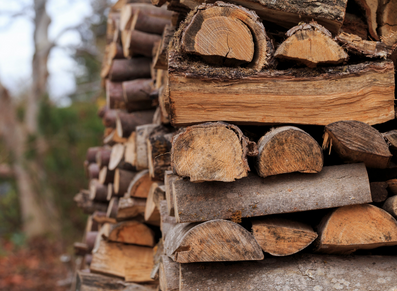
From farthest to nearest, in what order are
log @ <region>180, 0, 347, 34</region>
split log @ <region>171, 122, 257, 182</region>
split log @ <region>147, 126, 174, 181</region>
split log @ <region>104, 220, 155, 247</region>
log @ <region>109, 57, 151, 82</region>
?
1. log @ <region>109, 57, 151, 82</region>
2. split log @ <region>104, 220, 155, 247</region>
3. split log @ <region>147, 126, 174, 181</region>
4. log @ <region>180, 0, 347, 34</region>
5. split log @ <region>171, 122, 257, 182</region>

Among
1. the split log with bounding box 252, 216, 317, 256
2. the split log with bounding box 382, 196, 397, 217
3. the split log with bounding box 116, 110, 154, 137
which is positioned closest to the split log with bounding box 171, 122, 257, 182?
the split log with bounding box 252, 216, 317, 256

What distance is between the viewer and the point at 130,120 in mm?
3443

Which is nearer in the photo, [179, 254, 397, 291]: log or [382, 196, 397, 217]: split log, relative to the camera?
[179, 254, 397, 291]: log

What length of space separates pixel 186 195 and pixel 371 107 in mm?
1059

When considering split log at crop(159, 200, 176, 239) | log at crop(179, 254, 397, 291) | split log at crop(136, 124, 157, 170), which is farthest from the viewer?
split log at crop(136, 124, 157, 170)

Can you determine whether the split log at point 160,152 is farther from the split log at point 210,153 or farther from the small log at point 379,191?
the small log at point 379,191

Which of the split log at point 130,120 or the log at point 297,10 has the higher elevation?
the log at point 297,10

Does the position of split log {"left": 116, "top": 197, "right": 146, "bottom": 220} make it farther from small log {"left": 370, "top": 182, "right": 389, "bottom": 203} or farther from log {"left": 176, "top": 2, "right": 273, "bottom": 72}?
small log {"left": 370, "top": 182, "right": 389, "bottom": 203}

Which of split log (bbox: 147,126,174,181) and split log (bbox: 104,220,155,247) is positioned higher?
split log (bbox: 147,126,174,181)

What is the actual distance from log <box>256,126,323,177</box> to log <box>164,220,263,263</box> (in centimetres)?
30

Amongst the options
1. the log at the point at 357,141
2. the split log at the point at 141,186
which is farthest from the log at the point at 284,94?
the split log at the point at 141,186

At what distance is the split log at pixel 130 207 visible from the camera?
3.09 metres

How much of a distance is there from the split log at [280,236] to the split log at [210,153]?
0.31 meters

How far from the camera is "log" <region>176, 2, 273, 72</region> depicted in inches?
68.7
